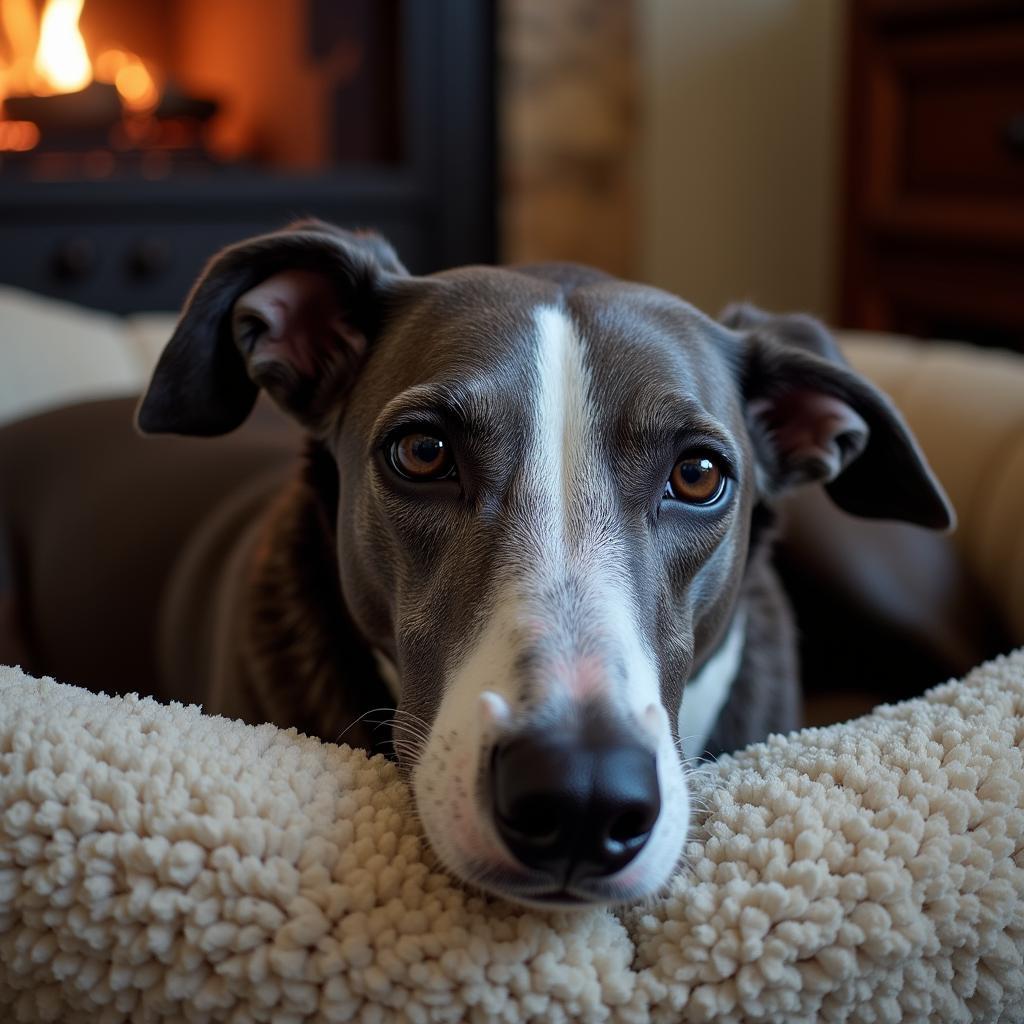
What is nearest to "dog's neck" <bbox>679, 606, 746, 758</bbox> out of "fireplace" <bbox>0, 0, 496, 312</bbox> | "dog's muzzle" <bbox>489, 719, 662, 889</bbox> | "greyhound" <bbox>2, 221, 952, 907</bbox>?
"greyhound" <bbox>2, 221, 952, 907</bbox>

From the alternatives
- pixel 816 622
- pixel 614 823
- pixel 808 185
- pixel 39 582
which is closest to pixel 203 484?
pixel 39 582

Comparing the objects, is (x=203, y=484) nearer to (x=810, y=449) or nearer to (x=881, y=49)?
(x=810, y=449)

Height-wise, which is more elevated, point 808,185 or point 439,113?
point 439,113

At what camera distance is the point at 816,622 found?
246 centimetres

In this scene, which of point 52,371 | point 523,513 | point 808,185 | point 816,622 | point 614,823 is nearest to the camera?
point 614,823

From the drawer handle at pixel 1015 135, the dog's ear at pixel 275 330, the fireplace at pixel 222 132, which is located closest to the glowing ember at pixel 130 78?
the fireplace at pixel 222 132

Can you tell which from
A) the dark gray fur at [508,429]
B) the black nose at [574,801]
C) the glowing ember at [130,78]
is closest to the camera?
the black nose at [574,801]

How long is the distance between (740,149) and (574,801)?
4.17m

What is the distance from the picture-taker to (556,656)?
1148mm

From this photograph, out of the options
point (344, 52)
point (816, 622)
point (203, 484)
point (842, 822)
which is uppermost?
point (344, 52)

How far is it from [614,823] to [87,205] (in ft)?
11.0

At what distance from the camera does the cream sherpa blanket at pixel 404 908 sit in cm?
106

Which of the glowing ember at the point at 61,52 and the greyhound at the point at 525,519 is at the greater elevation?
the glowing ember at the point at 61,52

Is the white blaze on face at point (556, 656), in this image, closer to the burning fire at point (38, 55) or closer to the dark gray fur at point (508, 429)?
the dark gray fur at point (508, 429)
